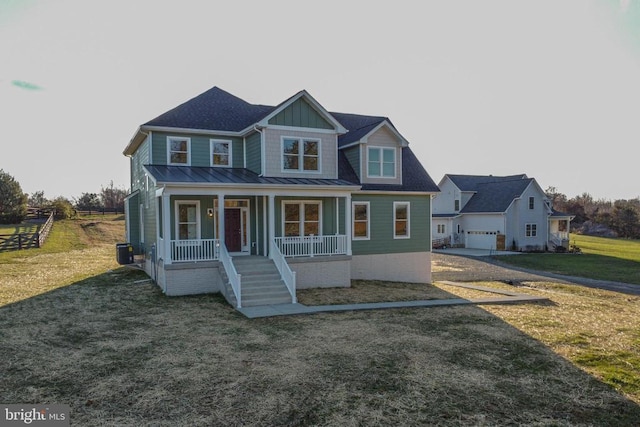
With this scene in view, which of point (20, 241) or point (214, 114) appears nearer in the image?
point (214, 114)

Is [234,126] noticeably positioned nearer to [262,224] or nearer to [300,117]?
[300,117]

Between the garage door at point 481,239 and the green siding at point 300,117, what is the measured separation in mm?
28585

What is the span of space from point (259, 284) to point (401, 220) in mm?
8862

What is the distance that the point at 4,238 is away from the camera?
29.0 m

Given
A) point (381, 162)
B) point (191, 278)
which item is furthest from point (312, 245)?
point (381, 162)

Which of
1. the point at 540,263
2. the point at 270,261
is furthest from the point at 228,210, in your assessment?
the point at 540,263

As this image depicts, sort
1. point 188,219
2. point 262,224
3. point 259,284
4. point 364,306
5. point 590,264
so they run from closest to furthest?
point 364,306 → point 259,284 → point 188,219 → point 262,224 → point 590,264

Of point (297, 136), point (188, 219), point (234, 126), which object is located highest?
point (234, 126)

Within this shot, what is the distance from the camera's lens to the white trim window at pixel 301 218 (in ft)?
59.5

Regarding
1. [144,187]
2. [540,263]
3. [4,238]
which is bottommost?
[540,263]

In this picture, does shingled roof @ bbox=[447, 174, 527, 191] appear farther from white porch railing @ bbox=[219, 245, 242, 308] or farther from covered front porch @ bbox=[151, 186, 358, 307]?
white porch railing @ bbox=[219, 245, 242, 308]

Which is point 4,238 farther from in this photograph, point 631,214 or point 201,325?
point 631,214

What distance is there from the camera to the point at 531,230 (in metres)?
40.9

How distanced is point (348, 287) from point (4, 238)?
82.1 ft
